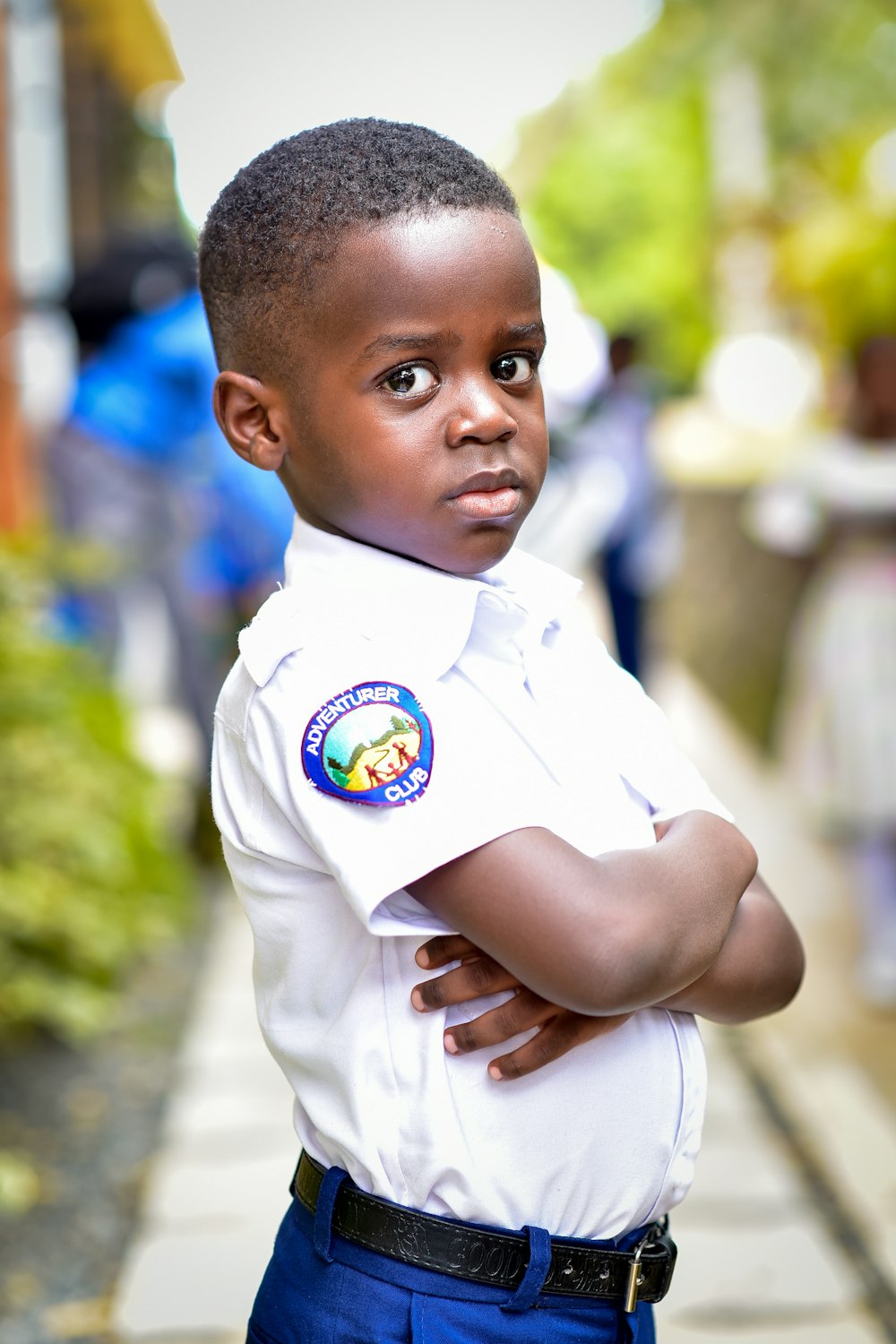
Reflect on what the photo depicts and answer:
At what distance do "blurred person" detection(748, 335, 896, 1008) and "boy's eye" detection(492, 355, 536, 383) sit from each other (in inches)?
147

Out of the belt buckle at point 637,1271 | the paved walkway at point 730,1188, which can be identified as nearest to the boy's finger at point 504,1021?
the belt buckle at point 637,1271

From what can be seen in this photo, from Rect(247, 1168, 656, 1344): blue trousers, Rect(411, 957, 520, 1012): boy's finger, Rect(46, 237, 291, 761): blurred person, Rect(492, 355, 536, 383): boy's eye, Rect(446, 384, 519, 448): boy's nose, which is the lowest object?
Rect(247, 1168, 656, 1344): blue trousers

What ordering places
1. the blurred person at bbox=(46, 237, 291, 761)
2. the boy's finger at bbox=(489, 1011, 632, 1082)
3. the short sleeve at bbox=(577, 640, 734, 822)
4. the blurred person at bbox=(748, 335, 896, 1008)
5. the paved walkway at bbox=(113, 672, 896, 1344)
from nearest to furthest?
the boy's finger at bbox=(489, 1011, 632, 1082) → the short sleeve at bbox=(577, 640, 734, 822) → the paved walkway at bbox=(113, 672, 896, 1344) → the blurred person at bbox=(748, 335, 896, 1008) → the blurred person at bbox=(46, 237, 291, 761)

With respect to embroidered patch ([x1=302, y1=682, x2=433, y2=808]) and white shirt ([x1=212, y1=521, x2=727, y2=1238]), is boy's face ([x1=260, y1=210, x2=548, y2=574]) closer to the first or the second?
white shirt ([x1=212, y1=521, x2=727, y2=1238])

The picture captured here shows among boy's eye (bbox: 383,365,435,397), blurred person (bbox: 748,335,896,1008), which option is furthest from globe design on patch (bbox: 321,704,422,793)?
blurred person (bbox: 748,335,896,1008)

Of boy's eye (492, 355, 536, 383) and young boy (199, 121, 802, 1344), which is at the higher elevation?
boy's eye (492, 355, 536, 383)

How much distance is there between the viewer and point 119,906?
4.64 m

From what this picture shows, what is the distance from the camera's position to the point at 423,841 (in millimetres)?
1190

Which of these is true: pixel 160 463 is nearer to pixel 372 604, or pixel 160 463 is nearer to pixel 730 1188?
pixel 730 1188

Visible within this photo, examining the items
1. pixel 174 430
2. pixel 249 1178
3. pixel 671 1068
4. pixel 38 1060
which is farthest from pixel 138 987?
pixel 671 1068

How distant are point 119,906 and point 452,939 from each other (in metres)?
3.54

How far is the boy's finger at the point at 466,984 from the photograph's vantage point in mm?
1267

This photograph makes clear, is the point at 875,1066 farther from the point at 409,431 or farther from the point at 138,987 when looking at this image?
the point at 409,431

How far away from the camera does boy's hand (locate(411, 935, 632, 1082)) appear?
4.17 feet
